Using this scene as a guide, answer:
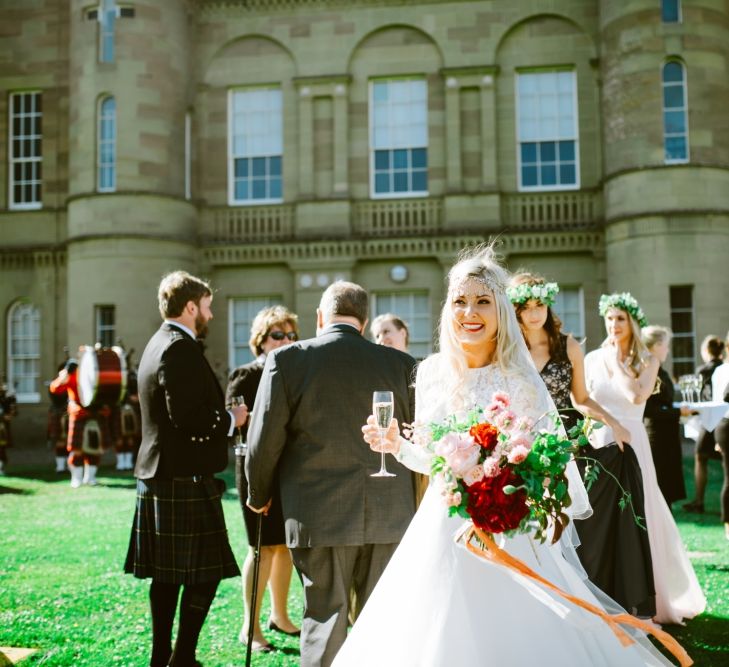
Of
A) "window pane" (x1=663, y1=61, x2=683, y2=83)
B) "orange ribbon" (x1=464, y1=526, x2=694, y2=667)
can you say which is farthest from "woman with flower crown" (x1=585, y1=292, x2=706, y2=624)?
"window pane" (x1=663, y1=61, x2=683, y2=83)

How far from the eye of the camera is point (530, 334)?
20.6 ft

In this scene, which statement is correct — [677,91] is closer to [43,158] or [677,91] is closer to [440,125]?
[440,125]

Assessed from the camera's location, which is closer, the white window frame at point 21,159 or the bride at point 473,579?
the bride at point 473,579

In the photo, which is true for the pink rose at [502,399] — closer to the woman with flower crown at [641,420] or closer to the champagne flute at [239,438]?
the champagne flute at [239,438]

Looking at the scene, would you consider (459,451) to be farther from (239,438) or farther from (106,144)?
(106,144)

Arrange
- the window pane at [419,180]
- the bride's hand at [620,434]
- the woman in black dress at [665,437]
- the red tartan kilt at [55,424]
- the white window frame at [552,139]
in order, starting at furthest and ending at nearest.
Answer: the window pane at [419,180]
the white window frame at [552,139]
the red tartan kilt at [55,424]
the woman in black dress at [665,437]
the bride's hand at [620,434]

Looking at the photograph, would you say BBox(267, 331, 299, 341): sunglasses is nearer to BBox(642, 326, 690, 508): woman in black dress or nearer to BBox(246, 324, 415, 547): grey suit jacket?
BBox(246, 324, 415, 547): grey suit jacket

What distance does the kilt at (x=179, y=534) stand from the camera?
505 centimetres

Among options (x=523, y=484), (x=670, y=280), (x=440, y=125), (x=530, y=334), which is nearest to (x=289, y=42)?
(x=440, y=125)

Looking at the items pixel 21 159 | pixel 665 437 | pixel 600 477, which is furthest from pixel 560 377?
pixel 21 159

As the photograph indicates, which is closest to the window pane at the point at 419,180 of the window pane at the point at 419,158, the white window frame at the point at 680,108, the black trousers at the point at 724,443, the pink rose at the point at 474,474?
the window pane at the point at 419,158

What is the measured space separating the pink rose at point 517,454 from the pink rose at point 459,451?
137 millimetres

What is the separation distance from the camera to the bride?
11.4 ft

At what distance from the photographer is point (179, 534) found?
199 inches
